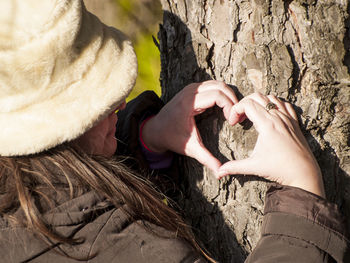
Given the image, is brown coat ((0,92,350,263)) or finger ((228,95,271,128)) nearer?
brown coat ((0,92,350,263))

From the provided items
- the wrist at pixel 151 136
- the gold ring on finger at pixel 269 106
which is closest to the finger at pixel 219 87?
the gold ring on finger at pixel 269 106

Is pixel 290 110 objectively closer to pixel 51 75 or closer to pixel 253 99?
pixel 253 99

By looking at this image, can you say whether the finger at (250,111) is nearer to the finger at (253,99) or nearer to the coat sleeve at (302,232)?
the finger at (253,99)

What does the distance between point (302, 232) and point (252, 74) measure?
57 centimetres

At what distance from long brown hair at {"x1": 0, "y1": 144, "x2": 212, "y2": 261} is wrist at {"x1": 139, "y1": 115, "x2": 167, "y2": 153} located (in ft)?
1.04

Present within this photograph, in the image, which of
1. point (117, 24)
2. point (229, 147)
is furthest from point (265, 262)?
point (117, 24)

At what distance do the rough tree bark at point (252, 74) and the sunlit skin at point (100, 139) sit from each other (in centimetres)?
36

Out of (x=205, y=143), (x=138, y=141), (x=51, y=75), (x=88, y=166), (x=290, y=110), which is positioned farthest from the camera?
(x=138, y=141)

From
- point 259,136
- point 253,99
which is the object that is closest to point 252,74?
point 253,99

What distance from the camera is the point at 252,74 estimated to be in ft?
5.03

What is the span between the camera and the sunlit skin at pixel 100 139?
1.45 m

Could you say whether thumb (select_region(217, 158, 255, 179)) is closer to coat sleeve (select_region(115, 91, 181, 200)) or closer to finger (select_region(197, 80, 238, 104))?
finger (select_region(197, 80, 238, 104))

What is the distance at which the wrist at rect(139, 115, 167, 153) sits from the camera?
176 centimetres

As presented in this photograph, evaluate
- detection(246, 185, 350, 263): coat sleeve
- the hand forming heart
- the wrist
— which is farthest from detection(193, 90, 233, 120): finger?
detection(246, 185, 350, 263): coat sleeve
